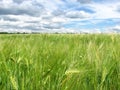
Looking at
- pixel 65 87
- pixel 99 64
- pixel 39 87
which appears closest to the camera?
pixel 65 87

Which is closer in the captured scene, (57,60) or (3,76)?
(3,76)

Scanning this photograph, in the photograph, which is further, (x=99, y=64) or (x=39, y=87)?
(x=99, y=64)

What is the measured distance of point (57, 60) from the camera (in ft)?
5.23

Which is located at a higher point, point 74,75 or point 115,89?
point 74,75

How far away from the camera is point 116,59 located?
65.8 inches

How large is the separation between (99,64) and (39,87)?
37 cm

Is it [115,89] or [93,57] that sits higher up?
[93,57]

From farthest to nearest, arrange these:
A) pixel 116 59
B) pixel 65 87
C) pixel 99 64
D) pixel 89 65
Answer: pixel 116 59 < pixel 89 65 < pixel 99 64 < pixel 65 87

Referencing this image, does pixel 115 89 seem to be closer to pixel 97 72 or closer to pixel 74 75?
pixel 97 72

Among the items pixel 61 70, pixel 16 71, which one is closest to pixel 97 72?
pixel 61 70

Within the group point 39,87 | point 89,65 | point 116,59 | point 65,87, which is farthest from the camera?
point 116,59

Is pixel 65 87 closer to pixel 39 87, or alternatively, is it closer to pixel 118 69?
pixel 39 87

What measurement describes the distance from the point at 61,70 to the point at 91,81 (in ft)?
0.60

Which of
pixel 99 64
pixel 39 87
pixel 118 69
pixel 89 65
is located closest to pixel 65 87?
pixel 39 87
